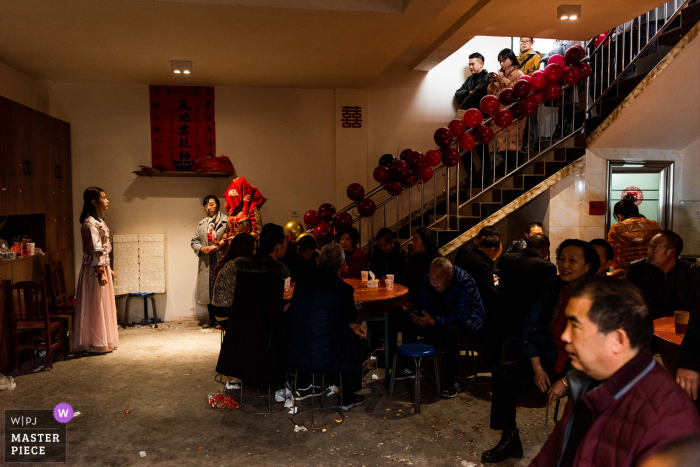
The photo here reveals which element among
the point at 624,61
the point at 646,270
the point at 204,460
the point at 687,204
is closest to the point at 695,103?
the point at 624,61

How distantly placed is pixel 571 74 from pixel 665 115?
1157mm

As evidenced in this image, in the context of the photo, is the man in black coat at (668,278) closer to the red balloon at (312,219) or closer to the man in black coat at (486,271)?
the man in black coat at (486,271)

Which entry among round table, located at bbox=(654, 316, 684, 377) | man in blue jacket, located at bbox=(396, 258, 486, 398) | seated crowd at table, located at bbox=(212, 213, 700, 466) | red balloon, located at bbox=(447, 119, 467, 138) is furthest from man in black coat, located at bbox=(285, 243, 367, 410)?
red balloon, located at bbox=(447, 119, 467, 138)

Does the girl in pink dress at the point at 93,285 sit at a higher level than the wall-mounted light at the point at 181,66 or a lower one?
lower

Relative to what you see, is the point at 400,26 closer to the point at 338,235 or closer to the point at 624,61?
the point at 338,235

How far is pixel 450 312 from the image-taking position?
13.1 feet

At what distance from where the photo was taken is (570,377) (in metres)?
1.48

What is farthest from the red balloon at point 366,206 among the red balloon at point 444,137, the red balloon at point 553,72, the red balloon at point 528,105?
the red balloon at point 553,72

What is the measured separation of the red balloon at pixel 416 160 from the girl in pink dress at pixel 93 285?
3312 mm

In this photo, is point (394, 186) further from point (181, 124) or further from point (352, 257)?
point (181, 124)

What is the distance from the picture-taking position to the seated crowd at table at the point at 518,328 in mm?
1283

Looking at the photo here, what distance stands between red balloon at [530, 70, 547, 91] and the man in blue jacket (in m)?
2.79

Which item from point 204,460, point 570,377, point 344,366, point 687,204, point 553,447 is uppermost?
point 687,204

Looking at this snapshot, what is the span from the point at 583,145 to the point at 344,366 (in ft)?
14.3
